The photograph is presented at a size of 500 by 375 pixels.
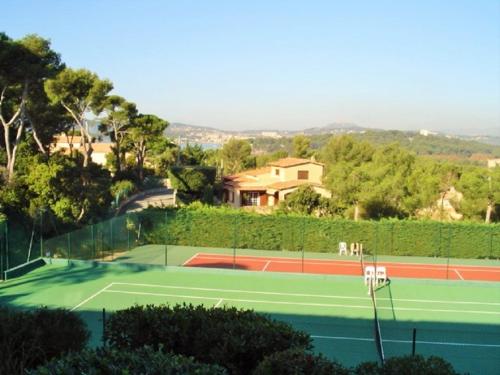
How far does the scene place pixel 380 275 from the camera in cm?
1728

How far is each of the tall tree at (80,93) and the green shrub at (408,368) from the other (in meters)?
23.5

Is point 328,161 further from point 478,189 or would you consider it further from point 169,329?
point 169,329

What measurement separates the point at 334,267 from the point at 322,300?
5.68 m

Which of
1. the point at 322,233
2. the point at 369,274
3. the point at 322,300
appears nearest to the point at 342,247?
the point at 322,233

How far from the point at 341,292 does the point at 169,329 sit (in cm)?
1063

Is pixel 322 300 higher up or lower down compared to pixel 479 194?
lower down

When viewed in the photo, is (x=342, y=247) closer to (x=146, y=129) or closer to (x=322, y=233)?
(x=322, y=233)

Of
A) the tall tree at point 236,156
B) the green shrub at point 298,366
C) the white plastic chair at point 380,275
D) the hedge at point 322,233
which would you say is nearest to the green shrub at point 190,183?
the hedge at point 322,233

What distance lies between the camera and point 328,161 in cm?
5266

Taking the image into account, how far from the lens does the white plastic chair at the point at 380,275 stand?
17.0 m

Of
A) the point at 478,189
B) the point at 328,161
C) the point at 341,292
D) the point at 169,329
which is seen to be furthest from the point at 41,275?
the point at 328,161

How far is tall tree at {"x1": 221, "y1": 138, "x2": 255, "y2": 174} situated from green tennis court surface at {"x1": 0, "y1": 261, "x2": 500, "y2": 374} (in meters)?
52.0

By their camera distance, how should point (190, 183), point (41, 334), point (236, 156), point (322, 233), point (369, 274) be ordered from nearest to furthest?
point (41, 334) < point (369, 274) < point (322, 233) < point (190, 183) < point (236, 156)

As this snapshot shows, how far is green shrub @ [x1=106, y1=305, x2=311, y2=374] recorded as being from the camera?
6500 millimetres
